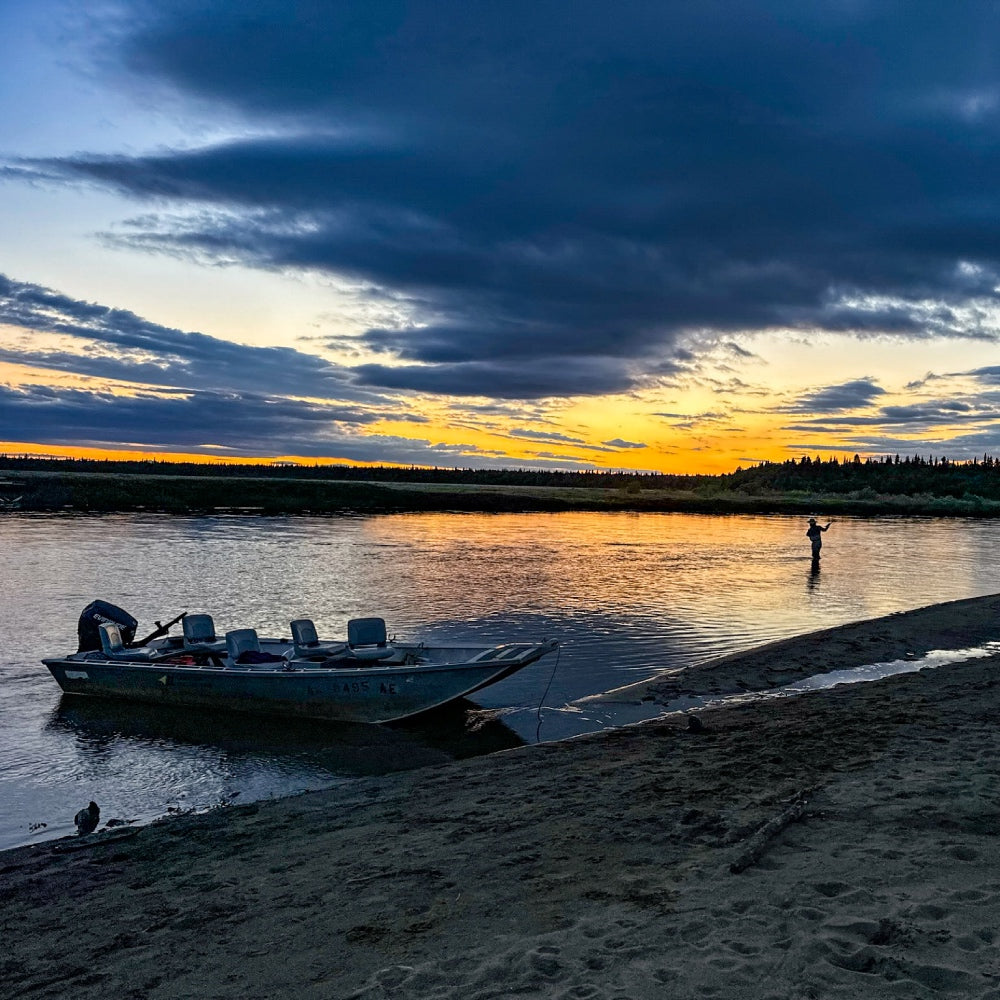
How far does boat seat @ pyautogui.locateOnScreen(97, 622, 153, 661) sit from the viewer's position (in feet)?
53.5

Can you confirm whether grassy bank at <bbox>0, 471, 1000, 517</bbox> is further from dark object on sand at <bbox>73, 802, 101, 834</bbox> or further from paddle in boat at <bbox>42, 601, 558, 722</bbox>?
dark object on sand at <bbox>73, 802, 101, 834</bbox>

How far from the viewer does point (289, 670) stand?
14391mm

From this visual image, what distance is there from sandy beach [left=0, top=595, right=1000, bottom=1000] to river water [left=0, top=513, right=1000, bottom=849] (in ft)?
7.55

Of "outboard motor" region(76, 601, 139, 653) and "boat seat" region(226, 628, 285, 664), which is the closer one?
"boat seat" region(226, 628, 285, 664)

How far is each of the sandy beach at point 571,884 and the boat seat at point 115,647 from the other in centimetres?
751

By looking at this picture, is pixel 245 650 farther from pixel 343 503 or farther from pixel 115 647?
pixel 343 503

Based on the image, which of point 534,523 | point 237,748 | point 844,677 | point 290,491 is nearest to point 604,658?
point 844,677

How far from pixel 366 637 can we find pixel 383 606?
11.1 metres

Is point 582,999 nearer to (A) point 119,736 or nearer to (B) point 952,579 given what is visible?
(A) point 119,736

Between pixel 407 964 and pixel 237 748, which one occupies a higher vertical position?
pixel 407 964

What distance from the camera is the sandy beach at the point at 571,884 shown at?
531cm

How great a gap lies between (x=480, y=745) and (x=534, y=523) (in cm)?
5776

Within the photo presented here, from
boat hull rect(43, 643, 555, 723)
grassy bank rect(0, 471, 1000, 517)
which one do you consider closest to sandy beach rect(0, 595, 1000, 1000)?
boat hull rect(43, 643, 555, 723)

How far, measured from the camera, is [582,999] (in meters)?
4.94
